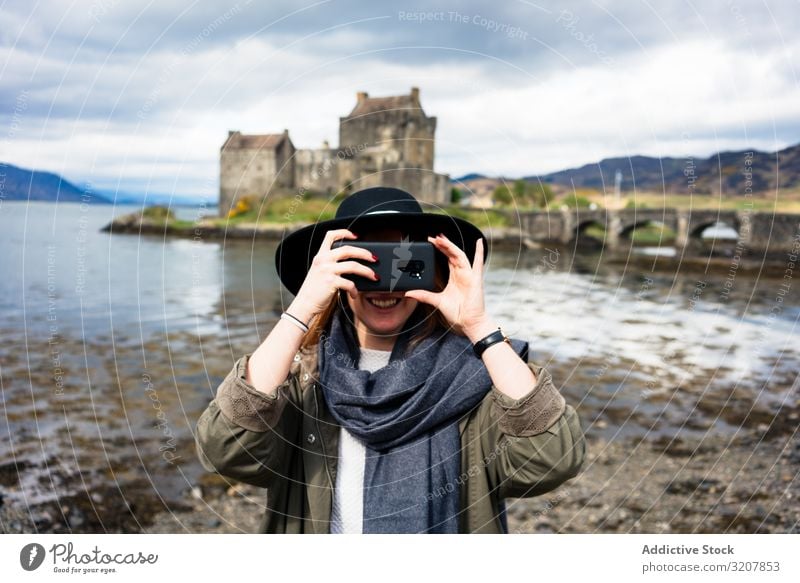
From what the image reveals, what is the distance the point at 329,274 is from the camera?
93.4 inches

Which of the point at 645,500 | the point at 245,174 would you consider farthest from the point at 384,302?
the point at 245,174

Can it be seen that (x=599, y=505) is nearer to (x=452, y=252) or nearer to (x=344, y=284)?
(x=452, y=252)

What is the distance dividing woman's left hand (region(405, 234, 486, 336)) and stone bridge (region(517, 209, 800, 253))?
4492cm

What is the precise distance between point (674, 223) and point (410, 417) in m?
65.4

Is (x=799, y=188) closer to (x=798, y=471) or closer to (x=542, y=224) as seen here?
(x=542, y=224)

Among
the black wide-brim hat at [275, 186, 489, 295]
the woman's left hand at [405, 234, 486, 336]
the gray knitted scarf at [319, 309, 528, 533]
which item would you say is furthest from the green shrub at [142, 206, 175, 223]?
the woman's left hand at [405, 234, 486, 336]

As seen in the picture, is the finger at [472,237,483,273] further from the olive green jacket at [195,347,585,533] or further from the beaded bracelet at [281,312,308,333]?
the beaded bracelet at [281,312,308,333]

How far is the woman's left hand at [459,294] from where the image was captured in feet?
7.85

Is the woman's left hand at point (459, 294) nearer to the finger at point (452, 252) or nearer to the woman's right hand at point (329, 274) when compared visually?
the finger at point (452, 252)

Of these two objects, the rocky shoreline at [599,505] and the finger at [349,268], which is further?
the rocky shoreline at [599,505]

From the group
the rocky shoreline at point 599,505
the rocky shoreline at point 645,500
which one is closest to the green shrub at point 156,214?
the rocky shoreline at point 599,505

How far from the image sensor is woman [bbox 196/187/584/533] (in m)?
2.31

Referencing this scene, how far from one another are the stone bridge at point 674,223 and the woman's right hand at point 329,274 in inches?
1774
